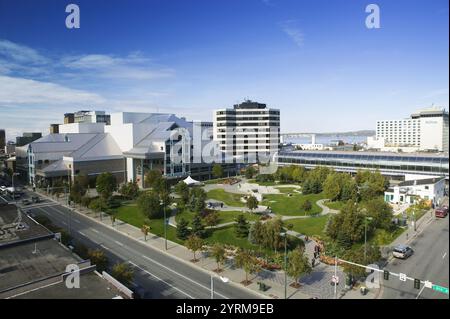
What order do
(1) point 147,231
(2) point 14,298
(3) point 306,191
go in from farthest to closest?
1. (3) point 306,191
2. (1) point 147,231
3. (2) point 14,298

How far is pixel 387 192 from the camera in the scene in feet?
158

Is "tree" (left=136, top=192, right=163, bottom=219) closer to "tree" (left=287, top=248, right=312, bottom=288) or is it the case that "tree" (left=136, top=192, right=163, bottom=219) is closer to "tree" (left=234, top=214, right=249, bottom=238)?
"tree" (left=234, top=214, right=249, bottom=238)

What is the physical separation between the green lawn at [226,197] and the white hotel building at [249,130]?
1594 inches

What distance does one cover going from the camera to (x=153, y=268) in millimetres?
26859

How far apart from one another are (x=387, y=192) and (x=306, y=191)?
11.7 meters

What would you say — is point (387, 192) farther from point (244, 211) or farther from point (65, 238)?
point (65, 238)

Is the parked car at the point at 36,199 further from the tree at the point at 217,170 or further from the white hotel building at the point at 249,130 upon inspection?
the white hotel building at the point at 249,130

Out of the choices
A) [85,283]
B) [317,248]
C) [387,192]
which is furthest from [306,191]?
[85,283]

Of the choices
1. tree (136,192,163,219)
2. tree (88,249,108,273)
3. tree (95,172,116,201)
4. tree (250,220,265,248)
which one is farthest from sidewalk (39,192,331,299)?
tree (95,172,116,201)

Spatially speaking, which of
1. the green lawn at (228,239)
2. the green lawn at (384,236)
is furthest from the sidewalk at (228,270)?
the green lawn at (384,236)

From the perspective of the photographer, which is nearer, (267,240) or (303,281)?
(303,281)

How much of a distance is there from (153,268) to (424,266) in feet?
69.4

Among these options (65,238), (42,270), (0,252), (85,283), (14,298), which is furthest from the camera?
(65,238)

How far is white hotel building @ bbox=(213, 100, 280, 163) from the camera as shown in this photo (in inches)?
3871
